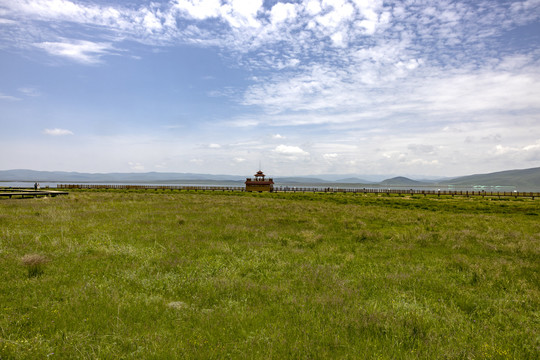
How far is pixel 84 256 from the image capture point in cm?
1009

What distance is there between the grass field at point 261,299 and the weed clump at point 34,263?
0.05 metres

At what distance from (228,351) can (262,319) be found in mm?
1176

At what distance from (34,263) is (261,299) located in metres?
7.27

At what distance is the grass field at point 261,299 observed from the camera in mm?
4926

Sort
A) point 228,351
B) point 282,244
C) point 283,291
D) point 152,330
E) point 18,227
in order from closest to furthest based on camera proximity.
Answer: point 228,351, point 152,330, point 283,291, point 282,244, point 18,227

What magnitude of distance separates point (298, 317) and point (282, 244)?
7314mm

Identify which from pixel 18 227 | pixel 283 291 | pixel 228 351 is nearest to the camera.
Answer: pixel 228 351

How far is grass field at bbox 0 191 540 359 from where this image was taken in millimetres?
4926

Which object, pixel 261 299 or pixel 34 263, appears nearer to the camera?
pixel 261 299

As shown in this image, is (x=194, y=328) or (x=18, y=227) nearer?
(x=194, y=328)

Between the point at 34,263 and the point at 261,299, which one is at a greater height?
the point at 34,263

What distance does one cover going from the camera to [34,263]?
8633 millimetres

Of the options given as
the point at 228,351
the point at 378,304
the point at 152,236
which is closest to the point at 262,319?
the point at 228,351

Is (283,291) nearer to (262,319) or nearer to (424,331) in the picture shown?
(262,319)
